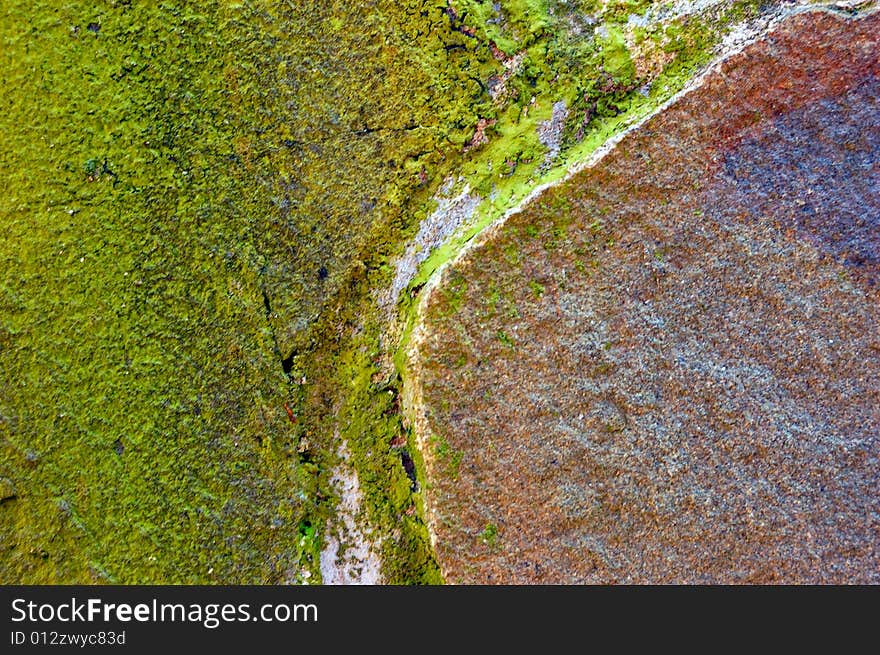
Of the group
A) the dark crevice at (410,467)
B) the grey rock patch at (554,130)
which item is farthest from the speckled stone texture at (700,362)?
the grey rock patch at (554,130)

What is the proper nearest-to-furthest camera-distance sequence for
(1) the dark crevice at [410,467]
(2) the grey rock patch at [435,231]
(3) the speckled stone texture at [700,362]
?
(3) the speckled stone texture at [700,362] → (1) the dark crevice at [410,467] → (2) the grey rock patch at [435,231]

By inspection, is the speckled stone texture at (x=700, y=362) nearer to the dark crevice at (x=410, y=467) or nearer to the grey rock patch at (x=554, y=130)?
the dark crevice at (x=410, y=467)

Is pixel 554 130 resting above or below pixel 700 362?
above

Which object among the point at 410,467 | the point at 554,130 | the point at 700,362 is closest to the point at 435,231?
the point at 554,130

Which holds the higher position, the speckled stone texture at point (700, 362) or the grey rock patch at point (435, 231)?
the grey rock patch at point (435, 231)

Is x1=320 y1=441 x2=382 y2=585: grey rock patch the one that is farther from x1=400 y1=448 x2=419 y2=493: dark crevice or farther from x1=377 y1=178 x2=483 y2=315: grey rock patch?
x1=377 y1=178 x2=483 y2=315: grey rock patch

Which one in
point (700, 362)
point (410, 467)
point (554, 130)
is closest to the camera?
point (700, 362)

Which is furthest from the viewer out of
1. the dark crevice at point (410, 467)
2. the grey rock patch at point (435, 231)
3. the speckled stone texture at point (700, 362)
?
the grey rock patch at point (435, 231)

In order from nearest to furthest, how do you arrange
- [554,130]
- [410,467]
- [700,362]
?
[700,362] < [410,467] < [554,130]

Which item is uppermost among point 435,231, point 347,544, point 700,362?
point 435,231

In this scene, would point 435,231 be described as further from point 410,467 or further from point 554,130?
point 410,467
